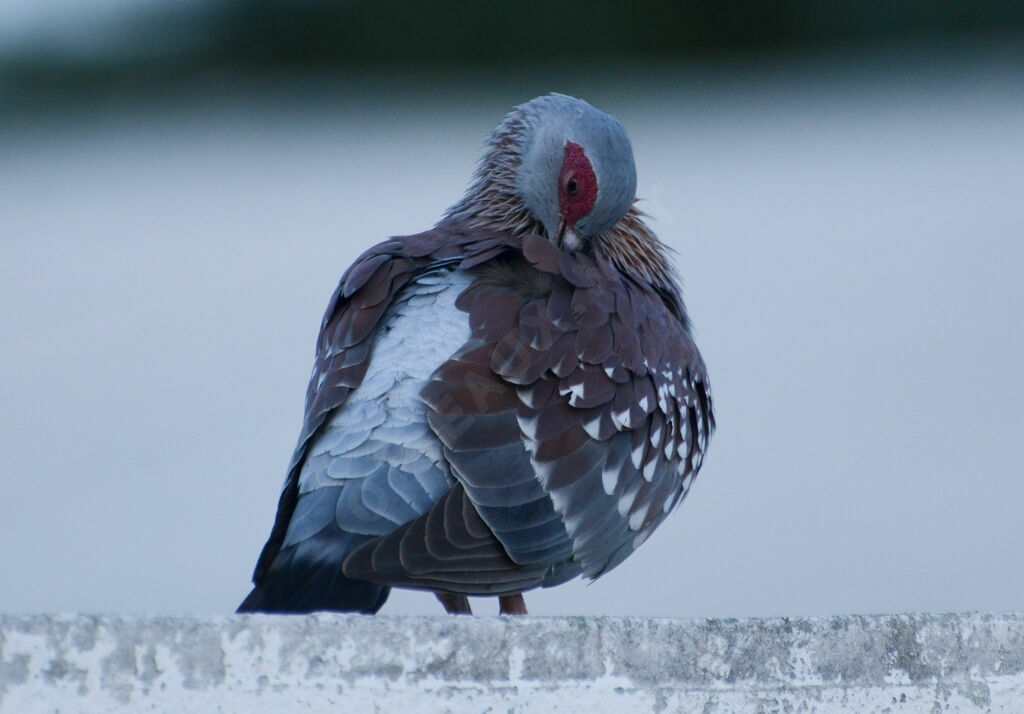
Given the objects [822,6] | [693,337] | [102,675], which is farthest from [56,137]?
[102,675]

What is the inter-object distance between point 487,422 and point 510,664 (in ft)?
2.62

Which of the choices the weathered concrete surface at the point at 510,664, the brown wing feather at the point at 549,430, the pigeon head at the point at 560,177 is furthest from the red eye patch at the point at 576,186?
the weathered concrete surface at the point at 510,664

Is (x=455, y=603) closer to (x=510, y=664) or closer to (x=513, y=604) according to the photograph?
(x=513, y=604)

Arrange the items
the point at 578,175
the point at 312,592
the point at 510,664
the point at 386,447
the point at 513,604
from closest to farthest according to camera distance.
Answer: the point at 510,664, the point at 312,592, the point at 386,447, the point at 513,604, the point at 578,175

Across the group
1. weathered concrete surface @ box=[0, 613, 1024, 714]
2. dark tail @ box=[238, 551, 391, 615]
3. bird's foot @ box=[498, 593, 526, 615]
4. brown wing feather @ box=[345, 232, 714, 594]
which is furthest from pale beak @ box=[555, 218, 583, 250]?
weathered concrete surface @ box=[0, 613, 1024, 714]

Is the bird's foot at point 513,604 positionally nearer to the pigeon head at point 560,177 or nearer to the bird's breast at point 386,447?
the bird's breast at point 386,447

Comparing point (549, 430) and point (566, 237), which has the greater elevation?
point (566, 237)

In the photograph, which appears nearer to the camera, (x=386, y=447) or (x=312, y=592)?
(x=312, y=592)

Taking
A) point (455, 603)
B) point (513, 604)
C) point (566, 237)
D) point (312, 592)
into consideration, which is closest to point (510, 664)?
point (312, 592)

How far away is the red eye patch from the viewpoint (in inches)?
108

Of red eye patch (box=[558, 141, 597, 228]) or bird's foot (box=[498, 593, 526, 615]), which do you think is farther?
red eye patch (box=[558, 141, 597, 228])

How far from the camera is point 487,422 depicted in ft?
7.21

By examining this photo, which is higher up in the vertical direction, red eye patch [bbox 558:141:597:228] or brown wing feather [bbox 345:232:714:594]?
red eye patch [bbox 558:141:597:228]

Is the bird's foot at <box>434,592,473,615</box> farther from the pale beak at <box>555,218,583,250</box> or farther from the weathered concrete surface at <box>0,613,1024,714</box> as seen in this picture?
the weathered concrete surface at <box>0,613,1024,714</box>
